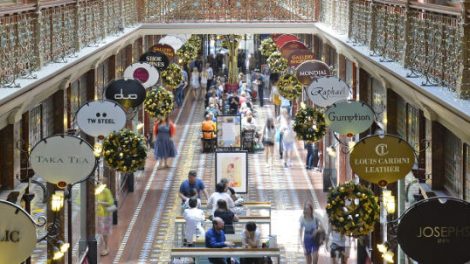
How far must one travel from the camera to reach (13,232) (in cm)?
840

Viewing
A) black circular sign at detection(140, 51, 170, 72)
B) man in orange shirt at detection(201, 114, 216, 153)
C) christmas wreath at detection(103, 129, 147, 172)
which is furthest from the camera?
man in orange shirt at detection(201, 114, 216, 153)

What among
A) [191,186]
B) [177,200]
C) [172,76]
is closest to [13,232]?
[191,186]

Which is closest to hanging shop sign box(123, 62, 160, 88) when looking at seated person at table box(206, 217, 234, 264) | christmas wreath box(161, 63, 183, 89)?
christmas wreath box(161, 63, 183, 89)

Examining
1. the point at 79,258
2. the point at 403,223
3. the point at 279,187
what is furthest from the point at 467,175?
the point at 279,187

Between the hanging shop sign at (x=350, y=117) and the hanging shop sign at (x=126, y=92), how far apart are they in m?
4.31

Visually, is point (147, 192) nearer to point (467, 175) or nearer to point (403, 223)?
point (467, 175)

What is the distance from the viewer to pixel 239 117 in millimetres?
27484

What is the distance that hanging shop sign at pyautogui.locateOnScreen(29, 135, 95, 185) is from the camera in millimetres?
12039

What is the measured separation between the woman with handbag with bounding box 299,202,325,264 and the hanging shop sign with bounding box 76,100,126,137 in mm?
3131

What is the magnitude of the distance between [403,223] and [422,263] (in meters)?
0.32

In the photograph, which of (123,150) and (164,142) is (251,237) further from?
(164,142)

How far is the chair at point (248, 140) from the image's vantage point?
2934 cm

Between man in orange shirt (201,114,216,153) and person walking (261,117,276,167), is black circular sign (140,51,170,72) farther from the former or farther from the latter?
man in orange shirt (201,114,216,153)

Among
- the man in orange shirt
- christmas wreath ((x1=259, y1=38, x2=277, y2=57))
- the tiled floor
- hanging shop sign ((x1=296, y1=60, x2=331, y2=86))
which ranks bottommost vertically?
the tiled floor
